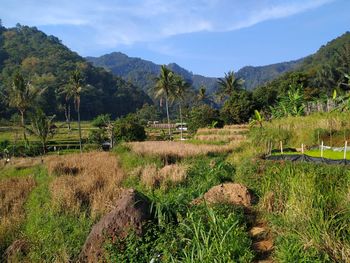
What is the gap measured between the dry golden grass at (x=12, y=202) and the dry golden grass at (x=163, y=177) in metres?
4.46

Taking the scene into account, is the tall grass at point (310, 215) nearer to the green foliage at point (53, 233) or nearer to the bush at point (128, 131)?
the green foliage at point (53, 233)

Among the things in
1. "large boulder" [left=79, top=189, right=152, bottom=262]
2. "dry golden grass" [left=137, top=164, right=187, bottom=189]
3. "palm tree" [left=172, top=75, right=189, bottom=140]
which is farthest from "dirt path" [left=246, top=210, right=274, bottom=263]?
"palm tree" [left=172, top=75, right=189, bottom=140]

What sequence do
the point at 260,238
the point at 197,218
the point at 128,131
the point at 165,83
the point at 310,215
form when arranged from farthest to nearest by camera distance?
the point at 165,83 < the point at 128,131 < the point at 197,218 < the point at 260,238 < the point at 310,215

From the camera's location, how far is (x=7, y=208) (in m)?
12.4

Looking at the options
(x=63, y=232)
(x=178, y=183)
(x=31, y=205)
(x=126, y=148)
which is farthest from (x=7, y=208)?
(x=126, y=148)

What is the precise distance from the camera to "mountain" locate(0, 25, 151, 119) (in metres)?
107

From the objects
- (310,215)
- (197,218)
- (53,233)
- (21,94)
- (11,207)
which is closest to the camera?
(310,215)

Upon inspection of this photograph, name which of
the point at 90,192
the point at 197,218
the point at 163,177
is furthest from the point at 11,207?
the point at 197,218

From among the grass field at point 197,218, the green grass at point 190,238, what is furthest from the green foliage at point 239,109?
the green grass at point 190,238

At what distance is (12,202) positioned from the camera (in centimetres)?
1343

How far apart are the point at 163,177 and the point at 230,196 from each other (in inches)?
263

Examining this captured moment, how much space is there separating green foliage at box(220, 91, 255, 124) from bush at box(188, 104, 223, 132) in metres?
1.18

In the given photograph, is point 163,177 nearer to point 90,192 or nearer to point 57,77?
point 90,192

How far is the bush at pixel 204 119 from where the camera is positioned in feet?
183
